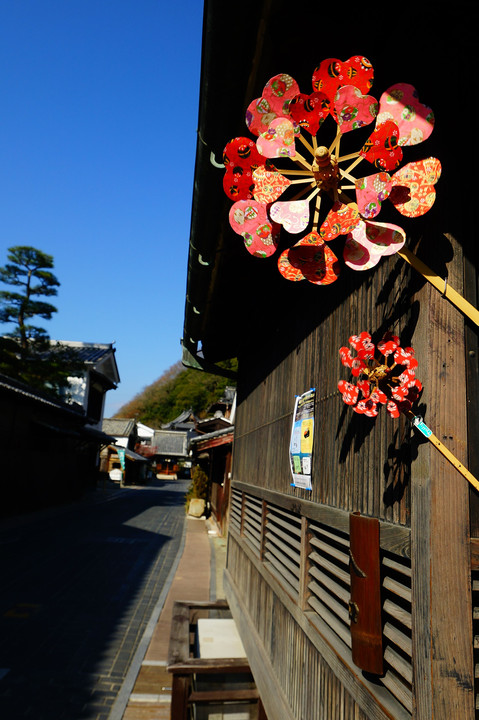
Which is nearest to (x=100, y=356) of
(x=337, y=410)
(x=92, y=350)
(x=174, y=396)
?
(x=92, y=350)

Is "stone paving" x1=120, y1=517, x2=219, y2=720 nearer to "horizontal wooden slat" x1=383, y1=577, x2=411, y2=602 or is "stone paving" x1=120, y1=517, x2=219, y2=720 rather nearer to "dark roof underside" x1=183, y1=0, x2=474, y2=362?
"horizontal wooden slat" x1=383, y1=577, x2=411, y2=602

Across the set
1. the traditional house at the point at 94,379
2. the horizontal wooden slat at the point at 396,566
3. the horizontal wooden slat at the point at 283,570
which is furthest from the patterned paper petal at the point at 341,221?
the traditional house at the point at 94,379

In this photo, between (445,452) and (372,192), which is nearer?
(445,452)

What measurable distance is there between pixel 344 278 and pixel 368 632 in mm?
1949

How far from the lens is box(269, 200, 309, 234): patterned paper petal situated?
2.14m

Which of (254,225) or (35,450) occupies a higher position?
(254,225)

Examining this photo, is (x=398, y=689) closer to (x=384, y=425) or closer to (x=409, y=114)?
(x=384, y=425)

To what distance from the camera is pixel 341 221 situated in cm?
205

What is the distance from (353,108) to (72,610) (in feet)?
29.2

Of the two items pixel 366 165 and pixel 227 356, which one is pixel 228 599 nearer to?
pixel 227 356

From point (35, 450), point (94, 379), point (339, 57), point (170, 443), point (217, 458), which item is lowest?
point (35, 450)

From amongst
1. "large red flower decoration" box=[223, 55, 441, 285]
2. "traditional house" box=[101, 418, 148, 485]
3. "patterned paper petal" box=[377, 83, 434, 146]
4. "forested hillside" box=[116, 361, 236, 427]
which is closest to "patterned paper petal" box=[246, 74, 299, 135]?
"large red flower decoration" box=[223, 55, 441, 285]

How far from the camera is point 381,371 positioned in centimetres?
206

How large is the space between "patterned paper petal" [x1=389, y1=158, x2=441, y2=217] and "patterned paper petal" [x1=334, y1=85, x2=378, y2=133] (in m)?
0.27
